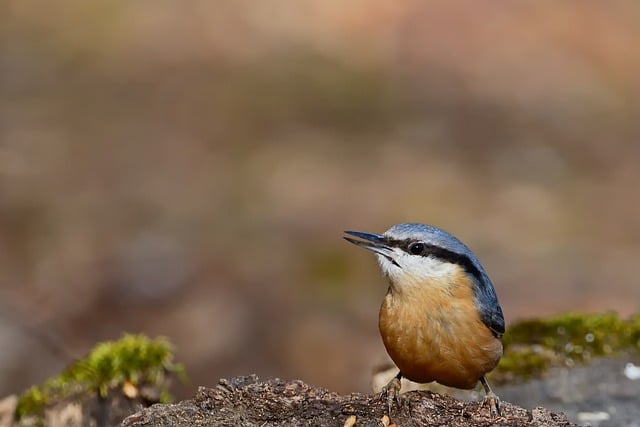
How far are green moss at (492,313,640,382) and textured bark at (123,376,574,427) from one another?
152 centimetres

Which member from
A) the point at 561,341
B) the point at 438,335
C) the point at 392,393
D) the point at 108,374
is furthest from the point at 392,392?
the point at 561,341

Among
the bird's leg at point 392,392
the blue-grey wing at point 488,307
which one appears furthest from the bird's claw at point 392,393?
the blue-grey wing at point 488,307

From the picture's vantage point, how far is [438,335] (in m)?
4.27

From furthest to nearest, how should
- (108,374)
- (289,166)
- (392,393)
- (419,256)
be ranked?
(289,166) → (108,374) → (419,256) → (392,393)

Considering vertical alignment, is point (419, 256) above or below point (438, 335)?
above

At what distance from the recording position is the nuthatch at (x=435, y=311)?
4.27m

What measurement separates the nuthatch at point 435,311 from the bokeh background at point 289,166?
383 cm

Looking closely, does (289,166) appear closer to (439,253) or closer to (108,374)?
(108,374)

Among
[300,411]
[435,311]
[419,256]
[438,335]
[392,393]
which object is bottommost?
[300,411]

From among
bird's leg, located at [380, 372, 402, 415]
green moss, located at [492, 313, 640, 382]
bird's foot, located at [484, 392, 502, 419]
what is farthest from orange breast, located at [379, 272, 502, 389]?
green moss, located at [492, 313, 640, 382]

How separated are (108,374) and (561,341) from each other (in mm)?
2642

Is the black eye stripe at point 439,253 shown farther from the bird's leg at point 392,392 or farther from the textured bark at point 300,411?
the textured bark at point 300,411

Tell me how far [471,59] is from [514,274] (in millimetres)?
4680

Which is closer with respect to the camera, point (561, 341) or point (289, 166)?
point (561, 341)
